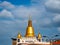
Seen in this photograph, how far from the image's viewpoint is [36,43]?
87.0 metres

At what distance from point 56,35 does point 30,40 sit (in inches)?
350

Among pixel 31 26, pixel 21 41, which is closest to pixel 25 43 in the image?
pixel 21 41

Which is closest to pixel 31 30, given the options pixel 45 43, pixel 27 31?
pixel 27 31

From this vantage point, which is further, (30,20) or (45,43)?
(30,20)

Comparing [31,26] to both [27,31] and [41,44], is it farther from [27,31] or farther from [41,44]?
[41,44]

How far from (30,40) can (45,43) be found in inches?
167

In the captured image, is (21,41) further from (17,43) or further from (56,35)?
(56,35)

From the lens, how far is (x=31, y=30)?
91.7 m

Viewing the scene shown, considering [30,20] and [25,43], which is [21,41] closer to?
[25,43]

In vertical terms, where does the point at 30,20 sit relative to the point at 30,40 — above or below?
above

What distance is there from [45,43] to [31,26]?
813 cm

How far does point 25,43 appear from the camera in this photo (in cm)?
8662

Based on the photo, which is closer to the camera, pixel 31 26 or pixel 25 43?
pixel 25 43

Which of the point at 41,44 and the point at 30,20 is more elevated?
the point at 30,20
